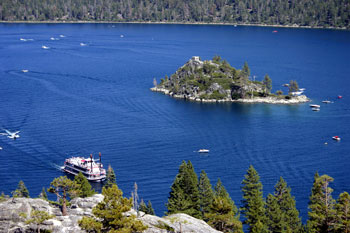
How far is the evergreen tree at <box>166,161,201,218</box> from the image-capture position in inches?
2734

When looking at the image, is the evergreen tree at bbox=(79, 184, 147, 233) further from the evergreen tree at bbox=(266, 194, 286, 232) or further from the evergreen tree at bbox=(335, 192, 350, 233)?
the evergreen tree at bbox=(266, 194, 286, 232)

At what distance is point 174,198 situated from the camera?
70625mm

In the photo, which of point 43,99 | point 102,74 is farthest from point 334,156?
point 102,74

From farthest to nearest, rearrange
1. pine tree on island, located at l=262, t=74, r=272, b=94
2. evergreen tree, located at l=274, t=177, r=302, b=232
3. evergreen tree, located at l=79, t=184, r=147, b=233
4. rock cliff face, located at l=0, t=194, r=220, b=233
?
pine tree on island, located at l=262, t=74, r=272, b=94 → evergreen tree, located at l=274, t=177, r=302, b=232 → rock cliff face, located at l=0, t=194, r=220, b=233 → evergreen tree, located at l=79, t=184, r=147, b=233

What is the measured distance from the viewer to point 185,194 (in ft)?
236

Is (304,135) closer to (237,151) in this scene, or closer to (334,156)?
(334,156)

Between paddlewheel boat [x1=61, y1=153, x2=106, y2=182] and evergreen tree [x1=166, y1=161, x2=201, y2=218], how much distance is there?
3130 centimetres

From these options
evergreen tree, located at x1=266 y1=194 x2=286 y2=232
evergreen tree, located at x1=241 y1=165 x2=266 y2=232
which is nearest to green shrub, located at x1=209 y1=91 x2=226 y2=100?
evergreen tree, located at x1=241 y1=165 x2=266 y2=232

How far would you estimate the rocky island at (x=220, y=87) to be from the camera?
523ft

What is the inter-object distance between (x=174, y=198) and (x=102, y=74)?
441ft

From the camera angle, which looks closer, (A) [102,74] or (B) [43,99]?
(B) [43,99]

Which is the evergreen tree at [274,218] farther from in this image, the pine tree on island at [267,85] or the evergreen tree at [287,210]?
the pine tree on island at [267,85]

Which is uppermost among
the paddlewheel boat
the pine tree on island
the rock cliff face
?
the rock cliff face

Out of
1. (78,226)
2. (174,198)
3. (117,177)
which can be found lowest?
(117,177)
